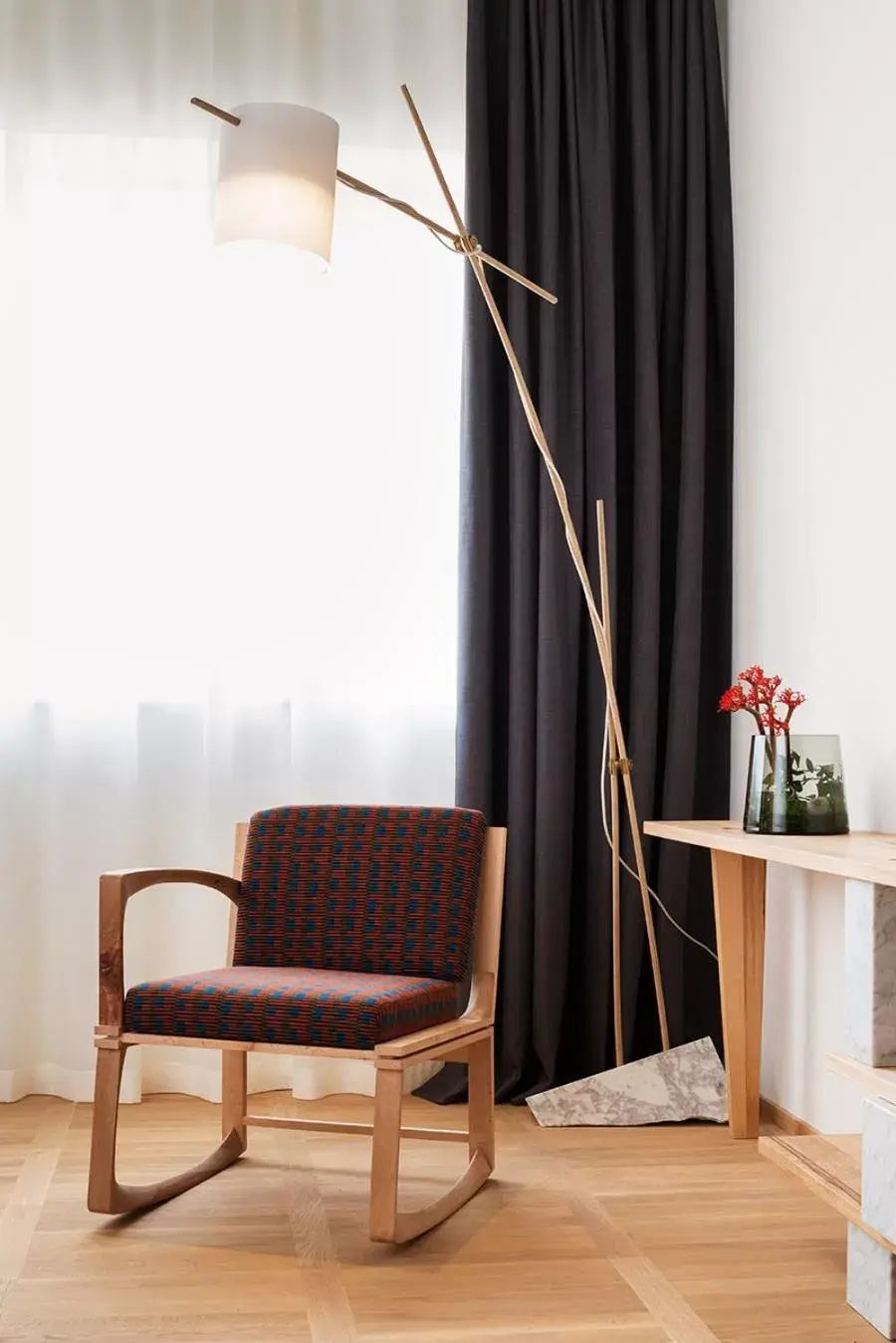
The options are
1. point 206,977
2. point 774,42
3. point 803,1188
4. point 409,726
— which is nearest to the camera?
point 206,977

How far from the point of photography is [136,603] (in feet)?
10.7

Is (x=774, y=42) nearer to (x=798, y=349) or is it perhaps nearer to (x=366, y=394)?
(x=798, y=349)

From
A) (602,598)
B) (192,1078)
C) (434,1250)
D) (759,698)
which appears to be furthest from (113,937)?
(602,598)

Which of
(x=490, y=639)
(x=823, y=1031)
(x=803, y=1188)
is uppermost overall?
(x=490, y=639)

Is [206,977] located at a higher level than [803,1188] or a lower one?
A: higher

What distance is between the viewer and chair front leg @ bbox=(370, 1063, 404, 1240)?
82.2 inches

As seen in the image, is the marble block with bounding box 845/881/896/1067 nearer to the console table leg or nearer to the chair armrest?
the console table leg

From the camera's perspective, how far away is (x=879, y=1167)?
1.79m

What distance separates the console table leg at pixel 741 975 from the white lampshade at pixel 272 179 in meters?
1.47

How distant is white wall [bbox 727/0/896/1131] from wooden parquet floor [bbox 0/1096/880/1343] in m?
0.44


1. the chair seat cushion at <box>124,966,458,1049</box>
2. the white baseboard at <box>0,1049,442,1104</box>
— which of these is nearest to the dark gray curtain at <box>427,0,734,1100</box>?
the white baseboard at <box>0,1049,442,1104</box>

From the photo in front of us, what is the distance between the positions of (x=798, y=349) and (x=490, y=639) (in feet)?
3.04

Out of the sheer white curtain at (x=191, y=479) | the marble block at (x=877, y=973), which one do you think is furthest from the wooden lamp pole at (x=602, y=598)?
the marble block at (x=877, y=973)

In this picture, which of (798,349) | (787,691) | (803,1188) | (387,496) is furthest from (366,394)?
(803,1188)
